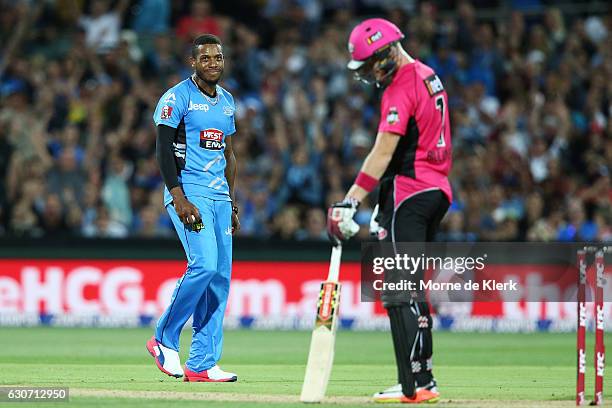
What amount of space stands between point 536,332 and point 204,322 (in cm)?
863

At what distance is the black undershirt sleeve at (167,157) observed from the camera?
9.40 meters

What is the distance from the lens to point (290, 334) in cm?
1678

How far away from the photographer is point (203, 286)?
373 inches

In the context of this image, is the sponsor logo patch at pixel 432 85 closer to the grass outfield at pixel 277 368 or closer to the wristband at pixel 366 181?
the wristband at pixel 366 181

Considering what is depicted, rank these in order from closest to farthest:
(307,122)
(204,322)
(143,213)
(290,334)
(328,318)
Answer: (328,318) < (204,322) < (290,334) < (143,213) < (307,122)

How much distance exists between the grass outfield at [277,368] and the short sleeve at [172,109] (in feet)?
6.79

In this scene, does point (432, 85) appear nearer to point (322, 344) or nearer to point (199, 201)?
point (322, 344)

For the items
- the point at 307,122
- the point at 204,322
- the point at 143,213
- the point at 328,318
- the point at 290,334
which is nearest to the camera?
the point at 328,318

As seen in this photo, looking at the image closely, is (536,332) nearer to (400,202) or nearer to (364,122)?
(364,122)

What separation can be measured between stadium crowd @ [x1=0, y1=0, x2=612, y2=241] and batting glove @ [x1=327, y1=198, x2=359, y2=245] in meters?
9.56

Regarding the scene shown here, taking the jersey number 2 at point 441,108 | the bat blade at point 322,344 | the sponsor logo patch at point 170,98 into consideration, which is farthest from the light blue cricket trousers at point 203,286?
the jersey number 2 at point 441,108

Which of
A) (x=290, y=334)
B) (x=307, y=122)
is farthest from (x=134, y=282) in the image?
(x=307, y=122)

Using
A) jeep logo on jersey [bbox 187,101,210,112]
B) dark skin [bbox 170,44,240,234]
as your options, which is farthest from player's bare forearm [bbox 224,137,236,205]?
jeep logo on jersey [bbox 187,101,210,112]

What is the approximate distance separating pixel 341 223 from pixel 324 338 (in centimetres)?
77
